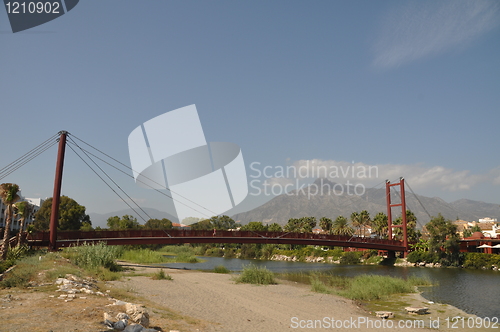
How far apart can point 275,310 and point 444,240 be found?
1875 inches

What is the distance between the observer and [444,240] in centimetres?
5253

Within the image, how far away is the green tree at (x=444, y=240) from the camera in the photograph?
169 ft

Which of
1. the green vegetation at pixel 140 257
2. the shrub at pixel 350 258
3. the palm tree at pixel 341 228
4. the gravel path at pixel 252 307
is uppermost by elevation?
the palm tree at pixel 341 228

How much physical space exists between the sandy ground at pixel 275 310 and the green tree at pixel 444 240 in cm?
3559

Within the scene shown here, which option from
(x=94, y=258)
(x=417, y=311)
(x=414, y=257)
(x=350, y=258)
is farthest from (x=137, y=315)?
(x=350, y=258)

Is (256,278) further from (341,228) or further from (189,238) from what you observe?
(341,228)

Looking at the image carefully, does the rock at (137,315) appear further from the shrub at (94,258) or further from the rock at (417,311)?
the shrub at (94,258)

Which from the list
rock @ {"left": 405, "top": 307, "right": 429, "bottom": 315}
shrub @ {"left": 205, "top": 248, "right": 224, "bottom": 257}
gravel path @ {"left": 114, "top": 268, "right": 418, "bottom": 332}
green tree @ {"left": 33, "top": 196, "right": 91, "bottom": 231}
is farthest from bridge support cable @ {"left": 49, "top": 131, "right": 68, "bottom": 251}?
shrub @ {"left": 205, "top": 248, "right": 224, "bottom": 257}

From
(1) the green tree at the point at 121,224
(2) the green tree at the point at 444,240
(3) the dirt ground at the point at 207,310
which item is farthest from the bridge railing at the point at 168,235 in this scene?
(1) the green tree at the point at 121,224

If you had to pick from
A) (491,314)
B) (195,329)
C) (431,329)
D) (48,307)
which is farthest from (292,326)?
(491,314)

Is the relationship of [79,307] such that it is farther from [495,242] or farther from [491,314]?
[495,242]

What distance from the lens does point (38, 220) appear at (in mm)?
75812

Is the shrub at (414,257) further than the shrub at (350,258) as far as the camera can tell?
No

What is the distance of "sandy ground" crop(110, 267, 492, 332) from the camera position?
42.1 feet
